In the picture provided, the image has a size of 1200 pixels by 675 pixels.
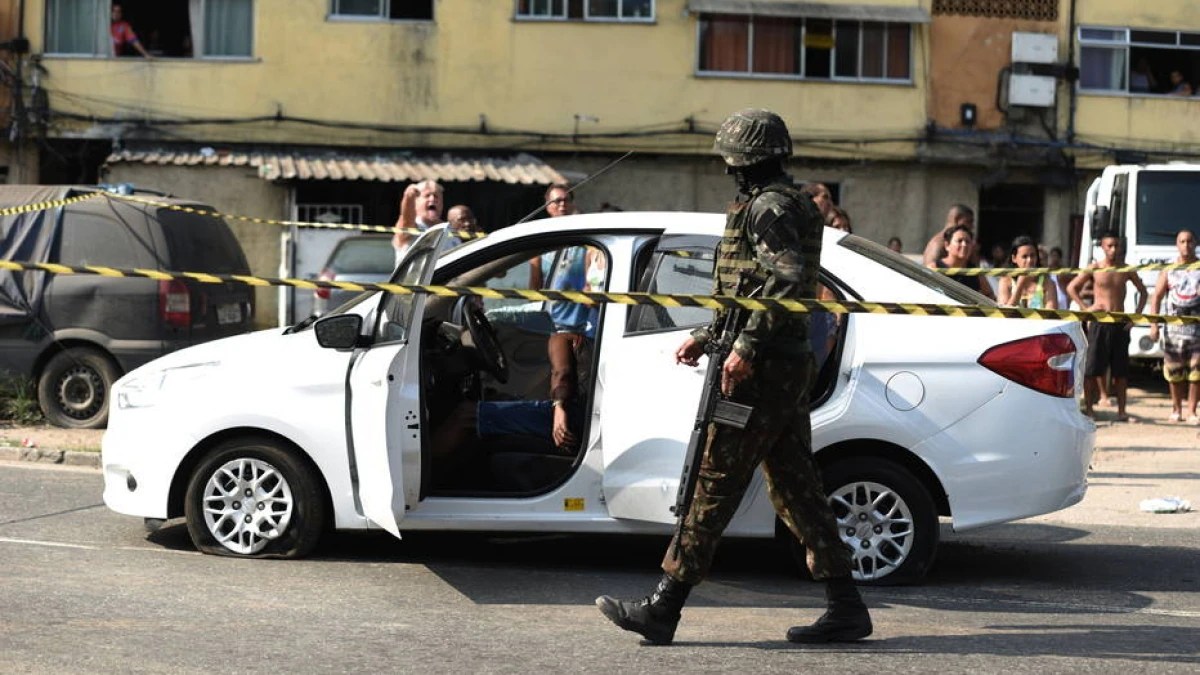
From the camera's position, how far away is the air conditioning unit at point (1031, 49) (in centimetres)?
2625

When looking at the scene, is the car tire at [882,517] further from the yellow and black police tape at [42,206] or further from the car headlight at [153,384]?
the yellow and black police tape at [42,206]

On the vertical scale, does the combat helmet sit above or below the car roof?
above

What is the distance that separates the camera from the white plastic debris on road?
10.7 meters

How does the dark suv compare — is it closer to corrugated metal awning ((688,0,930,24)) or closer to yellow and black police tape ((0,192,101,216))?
yellow and black police tape ((0,192,101,216))

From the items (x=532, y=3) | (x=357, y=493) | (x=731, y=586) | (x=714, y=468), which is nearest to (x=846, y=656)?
(x=714, y=468)

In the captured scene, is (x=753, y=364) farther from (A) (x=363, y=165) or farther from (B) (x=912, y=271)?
(A) (x=363, y=165)

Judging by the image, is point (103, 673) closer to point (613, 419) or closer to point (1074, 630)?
point (613, 419)

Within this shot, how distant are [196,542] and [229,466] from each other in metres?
0.41

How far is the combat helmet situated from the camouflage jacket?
0.37 feet

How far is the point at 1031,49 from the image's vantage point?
26266 millimetres

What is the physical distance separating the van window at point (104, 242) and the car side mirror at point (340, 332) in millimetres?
5696

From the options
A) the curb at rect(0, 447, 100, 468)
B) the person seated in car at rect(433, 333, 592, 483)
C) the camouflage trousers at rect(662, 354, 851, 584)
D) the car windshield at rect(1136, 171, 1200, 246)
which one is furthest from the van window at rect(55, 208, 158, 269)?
the car windshield at rect(1136, 171, 1200, 246)

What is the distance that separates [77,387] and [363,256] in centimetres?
720

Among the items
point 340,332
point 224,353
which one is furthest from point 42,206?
point 340,332
